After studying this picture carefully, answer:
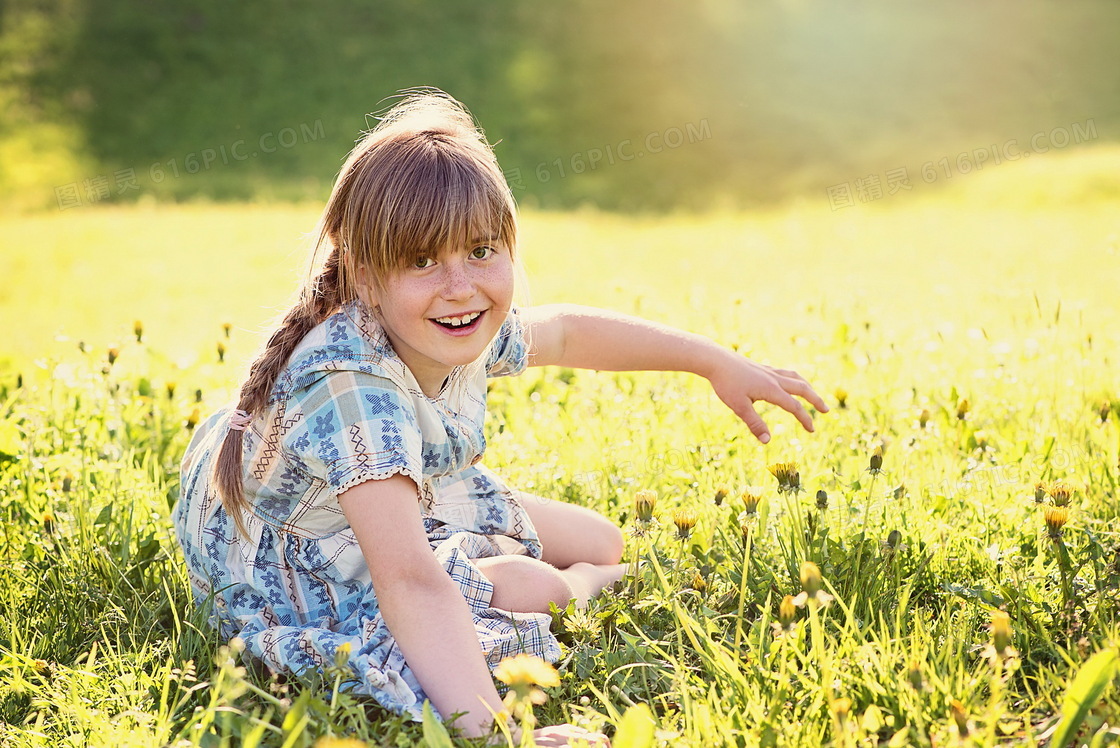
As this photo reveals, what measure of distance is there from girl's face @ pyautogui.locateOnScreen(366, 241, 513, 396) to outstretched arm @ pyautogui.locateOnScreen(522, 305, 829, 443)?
0.41 m

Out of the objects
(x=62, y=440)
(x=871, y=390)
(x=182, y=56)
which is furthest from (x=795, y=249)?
Result: (x=182, y=56)

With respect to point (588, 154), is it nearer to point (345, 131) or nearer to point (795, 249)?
point (345, 131)

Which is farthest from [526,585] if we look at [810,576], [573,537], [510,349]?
[810,576]

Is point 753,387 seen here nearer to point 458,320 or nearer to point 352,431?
→ point 458,320

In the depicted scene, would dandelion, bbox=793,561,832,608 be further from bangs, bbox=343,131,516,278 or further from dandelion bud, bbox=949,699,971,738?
bangs, bbox=343,131,516,278

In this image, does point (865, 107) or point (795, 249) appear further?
point (865, 107)

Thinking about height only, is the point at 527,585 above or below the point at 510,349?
below

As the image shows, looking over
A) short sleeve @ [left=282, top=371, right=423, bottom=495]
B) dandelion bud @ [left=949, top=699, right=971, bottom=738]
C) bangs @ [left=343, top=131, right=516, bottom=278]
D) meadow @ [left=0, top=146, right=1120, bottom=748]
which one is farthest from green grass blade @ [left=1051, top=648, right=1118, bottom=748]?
bangs @ [left=343, top=131, right=516, bottom=278]

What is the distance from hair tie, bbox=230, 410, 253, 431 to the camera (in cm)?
201

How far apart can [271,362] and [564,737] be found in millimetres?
876

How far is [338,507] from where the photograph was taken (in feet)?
6.89

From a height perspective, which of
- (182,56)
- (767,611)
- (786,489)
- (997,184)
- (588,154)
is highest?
(182,56)

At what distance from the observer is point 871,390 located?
327cm

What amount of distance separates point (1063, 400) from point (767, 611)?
5.57 ft
